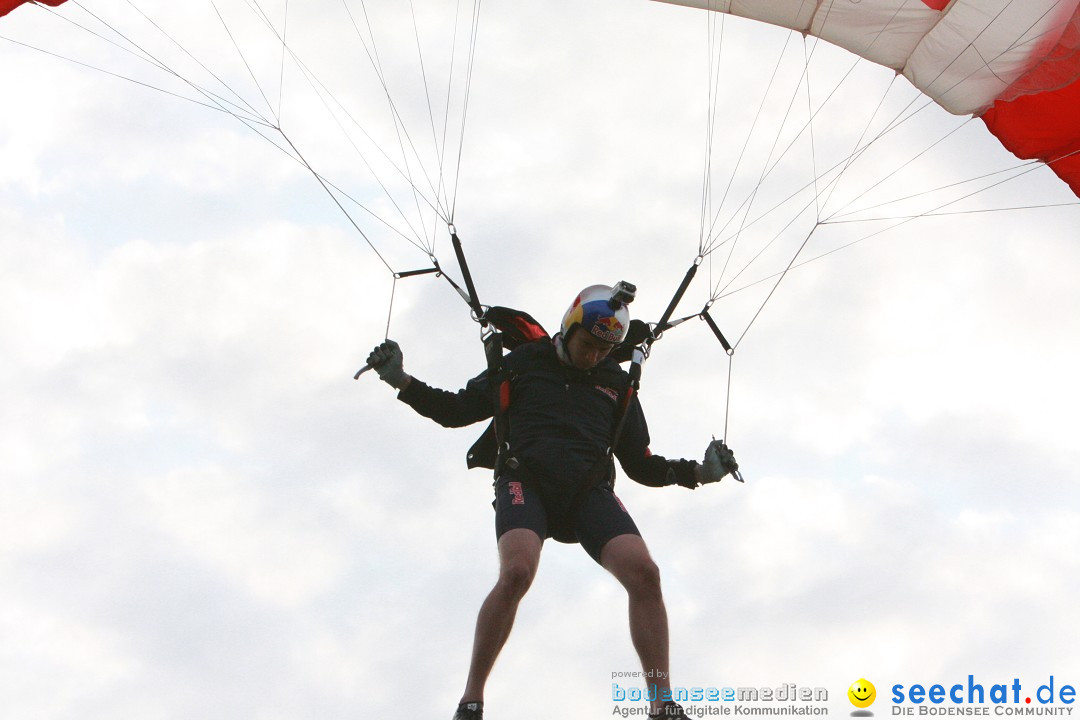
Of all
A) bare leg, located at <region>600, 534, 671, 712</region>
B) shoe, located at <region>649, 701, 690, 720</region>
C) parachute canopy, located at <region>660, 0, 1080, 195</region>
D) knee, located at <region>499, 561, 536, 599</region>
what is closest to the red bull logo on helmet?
bare leg, located at <region>600, 534, 671, 712</region>

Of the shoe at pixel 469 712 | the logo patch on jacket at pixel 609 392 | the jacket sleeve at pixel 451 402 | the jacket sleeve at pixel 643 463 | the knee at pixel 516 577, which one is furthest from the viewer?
the jacket sleeve at pixel 643 463

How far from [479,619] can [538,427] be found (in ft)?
3.89

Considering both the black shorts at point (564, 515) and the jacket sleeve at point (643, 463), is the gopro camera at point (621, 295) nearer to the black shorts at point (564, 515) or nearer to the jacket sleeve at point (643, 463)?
the jacket sleeve at point (643, 463)

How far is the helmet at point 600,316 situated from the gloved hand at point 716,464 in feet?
2.65

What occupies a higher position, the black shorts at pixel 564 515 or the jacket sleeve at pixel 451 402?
the jacket sleeve at pixel 451 402

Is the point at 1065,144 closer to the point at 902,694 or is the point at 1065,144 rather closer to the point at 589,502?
the point at 902,694

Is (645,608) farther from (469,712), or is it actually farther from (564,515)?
(469,712)

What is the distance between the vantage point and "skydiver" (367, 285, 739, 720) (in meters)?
6.20

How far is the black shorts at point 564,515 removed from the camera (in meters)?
6.48

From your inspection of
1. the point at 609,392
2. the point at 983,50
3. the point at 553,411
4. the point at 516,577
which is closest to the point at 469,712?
the point at 516,577

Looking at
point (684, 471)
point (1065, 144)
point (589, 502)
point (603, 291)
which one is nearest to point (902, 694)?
point (684, 471)

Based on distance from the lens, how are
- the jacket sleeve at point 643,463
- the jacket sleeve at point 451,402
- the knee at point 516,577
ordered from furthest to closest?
the jacket sleeve at point 643,463 → the jacket sleeve at point 451,402 → the knee at point 516,577

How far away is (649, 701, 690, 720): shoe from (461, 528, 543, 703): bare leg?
0.78 metres

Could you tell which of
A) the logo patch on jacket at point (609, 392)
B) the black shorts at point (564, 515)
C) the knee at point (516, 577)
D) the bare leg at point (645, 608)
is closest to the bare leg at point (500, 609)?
the knee at point (516, 577)
